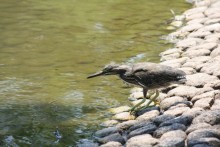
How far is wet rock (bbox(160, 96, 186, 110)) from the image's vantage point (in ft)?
21.9

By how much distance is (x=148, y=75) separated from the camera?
21.5ft

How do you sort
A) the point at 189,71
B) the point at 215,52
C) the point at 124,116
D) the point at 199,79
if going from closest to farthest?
the point at 124,116, the point at 199,79, the point at 189,71, the point at 215,52

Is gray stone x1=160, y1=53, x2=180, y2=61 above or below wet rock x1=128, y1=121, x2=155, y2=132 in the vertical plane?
below

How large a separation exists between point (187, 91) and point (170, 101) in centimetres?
33

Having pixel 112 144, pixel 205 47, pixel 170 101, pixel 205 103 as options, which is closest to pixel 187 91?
pixel 170 101

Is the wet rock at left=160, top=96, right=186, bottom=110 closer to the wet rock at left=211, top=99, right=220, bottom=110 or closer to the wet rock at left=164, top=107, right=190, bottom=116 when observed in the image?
the wet rock at left=164, top=107, right=190, bottom=116

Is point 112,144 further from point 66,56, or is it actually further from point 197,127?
point 66,56

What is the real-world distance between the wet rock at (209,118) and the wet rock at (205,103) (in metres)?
0.34

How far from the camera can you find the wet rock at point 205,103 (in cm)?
623

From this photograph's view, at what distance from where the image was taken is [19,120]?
6.73 meters

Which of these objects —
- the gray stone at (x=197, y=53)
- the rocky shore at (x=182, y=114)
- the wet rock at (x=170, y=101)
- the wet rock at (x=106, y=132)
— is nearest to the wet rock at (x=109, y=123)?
the rocky shore at (x=182, y=114)

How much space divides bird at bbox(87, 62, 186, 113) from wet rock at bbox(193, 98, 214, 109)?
0.33m

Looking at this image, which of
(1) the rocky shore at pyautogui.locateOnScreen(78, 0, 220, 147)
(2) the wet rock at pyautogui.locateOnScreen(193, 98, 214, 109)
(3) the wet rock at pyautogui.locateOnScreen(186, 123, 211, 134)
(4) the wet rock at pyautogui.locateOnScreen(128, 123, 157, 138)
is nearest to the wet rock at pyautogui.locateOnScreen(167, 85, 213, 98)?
(1) the rocky shore at pyautogui.locateOnScreen(78, 0, 220, 147)

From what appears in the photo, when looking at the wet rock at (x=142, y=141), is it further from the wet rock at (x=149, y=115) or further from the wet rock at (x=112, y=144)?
the wet rock at (x=149, y=115)
